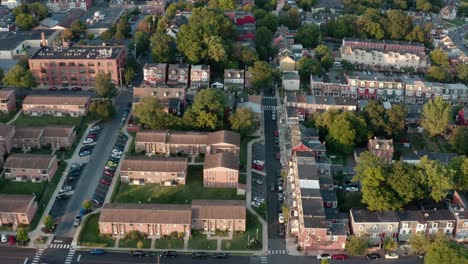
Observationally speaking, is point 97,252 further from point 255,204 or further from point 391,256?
point 391,256

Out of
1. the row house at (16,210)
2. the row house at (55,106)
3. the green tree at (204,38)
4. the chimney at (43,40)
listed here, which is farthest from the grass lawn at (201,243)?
the chimney at (43,40)

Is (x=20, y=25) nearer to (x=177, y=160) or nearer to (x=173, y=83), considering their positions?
(x=173, y=83)

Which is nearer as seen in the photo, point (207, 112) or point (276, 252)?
point (276, 252)

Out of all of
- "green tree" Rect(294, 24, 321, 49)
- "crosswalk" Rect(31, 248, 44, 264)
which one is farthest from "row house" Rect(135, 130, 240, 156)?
"green tree" Rect(294, 24, 321, 49)

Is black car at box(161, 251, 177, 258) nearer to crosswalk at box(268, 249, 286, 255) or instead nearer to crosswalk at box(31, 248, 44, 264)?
crosswalk at box(268, 249, 286, 255)

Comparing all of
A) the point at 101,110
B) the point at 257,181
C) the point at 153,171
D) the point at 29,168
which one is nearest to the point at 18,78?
the point at 101,110
